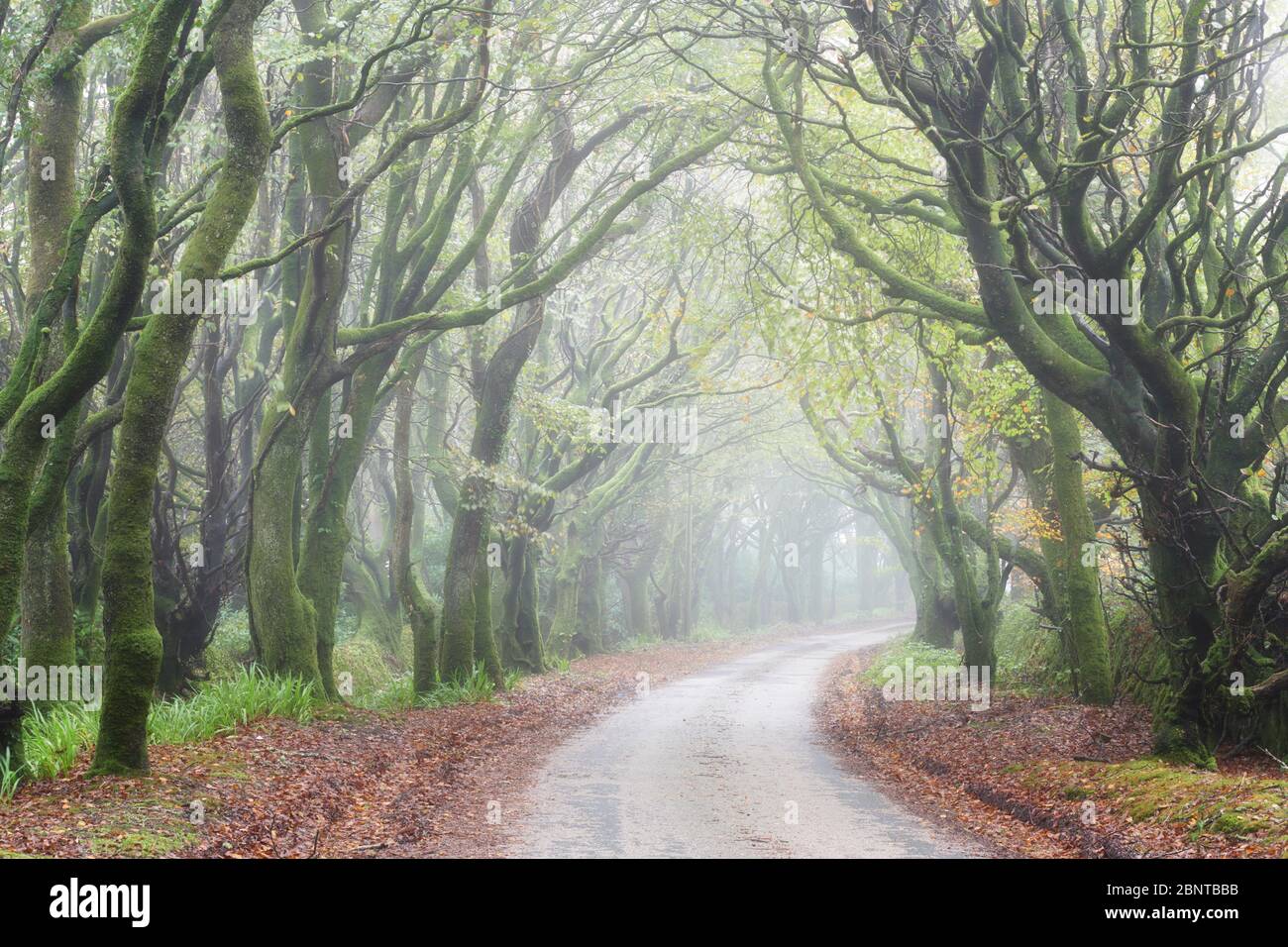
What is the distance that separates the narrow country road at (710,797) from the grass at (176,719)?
3217mm

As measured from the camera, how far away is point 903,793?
1118 cm

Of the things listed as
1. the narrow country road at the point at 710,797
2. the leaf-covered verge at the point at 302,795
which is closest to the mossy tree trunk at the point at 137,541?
the leaf-covered verge at the point at 302,795

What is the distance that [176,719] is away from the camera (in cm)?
1126

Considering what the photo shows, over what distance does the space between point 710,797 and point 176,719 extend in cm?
547

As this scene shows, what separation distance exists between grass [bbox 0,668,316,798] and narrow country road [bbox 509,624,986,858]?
322cm

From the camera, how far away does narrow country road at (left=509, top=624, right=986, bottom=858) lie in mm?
8352

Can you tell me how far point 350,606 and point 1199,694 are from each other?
2056 cm

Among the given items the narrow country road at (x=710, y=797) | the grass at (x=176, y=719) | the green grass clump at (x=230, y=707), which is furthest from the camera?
the green grass clump at (x=230, y=707)

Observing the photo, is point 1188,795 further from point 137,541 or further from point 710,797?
point 137,541

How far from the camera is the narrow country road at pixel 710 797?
27.4 feet

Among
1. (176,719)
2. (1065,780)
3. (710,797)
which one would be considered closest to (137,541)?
(176,719)

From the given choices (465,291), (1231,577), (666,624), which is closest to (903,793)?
(1231,577)

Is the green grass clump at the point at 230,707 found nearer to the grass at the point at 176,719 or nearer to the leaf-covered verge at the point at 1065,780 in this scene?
the grass at the point at 176,719

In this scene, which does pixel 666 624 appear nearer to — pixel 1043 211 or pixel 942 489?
pixel 942 489
